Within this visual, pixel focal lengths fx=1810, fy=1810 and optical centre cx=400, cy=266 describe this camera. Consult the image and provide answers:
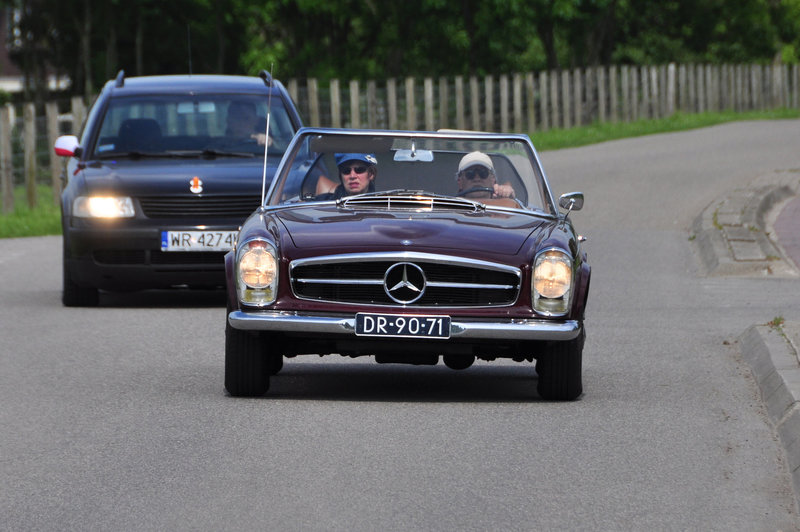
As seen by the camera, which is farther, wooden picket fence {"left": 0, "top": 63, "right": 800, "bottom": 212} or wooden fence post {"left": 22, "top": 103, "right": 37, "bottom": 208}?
wooden picket fence {"left": 0, "top": 63, "right": 800, "bottom": 212}

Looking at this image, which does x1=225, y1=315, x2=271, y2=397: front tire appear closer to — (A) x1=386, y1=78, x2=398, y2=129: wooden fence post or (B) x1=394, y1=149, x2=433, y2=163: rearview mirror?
(B) x1=394, y1=149, x2=433, y2=163: rearview mirror

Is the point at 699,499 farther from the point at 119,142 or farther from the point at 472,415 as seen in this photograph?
the point at 119,142

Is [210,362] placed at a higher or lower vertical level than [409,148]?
lower

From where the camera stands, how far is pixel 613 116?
4606 cm

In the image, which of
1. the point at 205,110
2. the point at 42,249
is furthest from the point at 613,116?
the point at 205,110

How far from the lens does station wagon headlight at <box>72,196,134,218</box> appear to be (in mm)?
14047

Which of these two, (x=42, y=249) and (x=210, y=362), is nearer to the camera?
(x=210, y=362)

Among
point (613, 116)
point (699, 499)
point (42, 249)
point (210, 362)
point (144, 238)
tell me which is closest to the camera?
point (699, 499)

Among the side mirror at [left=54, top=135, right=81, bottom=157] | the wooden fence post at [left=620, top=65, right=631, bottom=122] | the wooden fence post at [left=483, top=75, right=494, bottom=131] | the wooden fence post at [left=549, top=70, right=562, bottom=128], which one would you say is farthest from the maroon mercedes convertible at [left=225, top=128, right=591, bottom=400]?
the wooden fence post at [left=620, top=65, right=631, bottom=122]

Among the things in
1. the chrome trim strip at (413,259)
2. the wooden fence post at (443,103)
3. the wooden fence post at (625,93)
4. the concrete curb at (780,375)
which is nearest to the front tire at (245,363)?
the chrome trim strip at (413,259)

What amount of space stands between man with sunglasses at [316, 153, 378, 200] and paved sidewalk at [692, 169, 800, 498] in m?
2.39

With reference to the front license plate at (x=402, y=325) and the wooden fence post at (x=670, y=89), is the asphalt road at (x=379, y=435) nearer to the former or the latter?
the front license plate at (x=402, y=325)

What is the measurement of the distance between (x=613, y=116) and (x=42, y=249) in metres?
27.3

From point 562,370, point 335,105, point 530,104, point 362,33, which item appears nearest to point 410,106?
point 335,105
